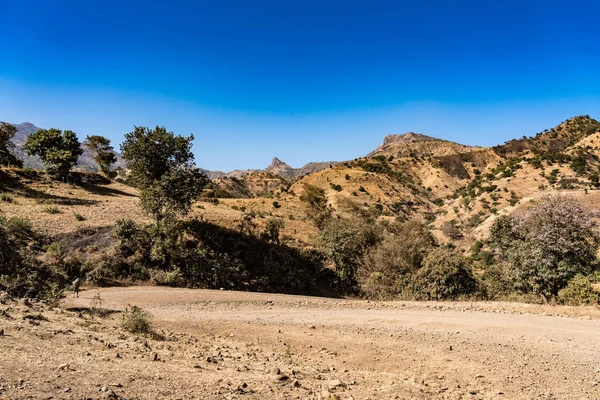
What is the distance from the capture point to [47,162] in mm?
42312

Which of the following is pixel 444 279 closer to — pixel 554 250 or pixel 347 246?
pixel 554 250

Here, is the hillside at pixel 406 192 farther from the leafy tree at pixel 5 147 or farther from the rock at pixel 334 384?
the rock at pixel 334 384

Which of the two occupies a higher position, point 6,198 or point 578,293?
point 6,198

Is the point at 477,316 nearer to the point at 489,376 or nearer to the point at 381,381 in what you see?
the point at 489,376

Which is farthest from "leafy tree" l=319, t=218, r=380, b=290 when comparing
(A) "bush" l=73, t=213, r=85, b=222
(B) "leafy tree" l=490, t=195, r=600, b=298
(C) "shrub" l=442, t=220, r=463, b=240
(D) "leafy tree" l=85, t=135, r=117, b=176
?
(D) "leafy tree" l=85, t=135, r=117, b=176

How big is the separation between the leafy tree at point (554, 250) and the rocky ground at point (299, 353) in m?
3.40

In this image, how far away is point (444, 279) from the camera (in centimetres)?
1877

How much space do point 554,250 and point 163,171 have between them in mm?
24302

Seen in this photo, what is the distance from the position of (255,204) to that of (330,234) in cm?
2379

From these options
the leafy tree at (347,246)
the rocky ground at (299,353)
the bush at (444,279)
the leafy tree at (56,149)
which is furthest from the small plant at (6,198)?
the bush at (444,279)

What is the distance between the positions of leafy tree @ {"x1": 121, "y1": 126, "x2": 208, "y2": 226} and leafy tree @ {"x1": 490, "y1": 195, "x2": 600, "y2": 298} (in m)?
19.9

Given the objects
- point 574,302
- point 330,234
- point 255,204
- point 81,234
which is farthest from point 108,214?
point 574,302

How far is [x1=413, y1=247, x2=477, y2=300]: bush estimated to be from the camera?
18828 millimetres

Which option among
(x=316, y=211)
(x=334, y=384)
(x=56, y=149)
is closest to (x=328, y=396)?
(x=334, y=384)
